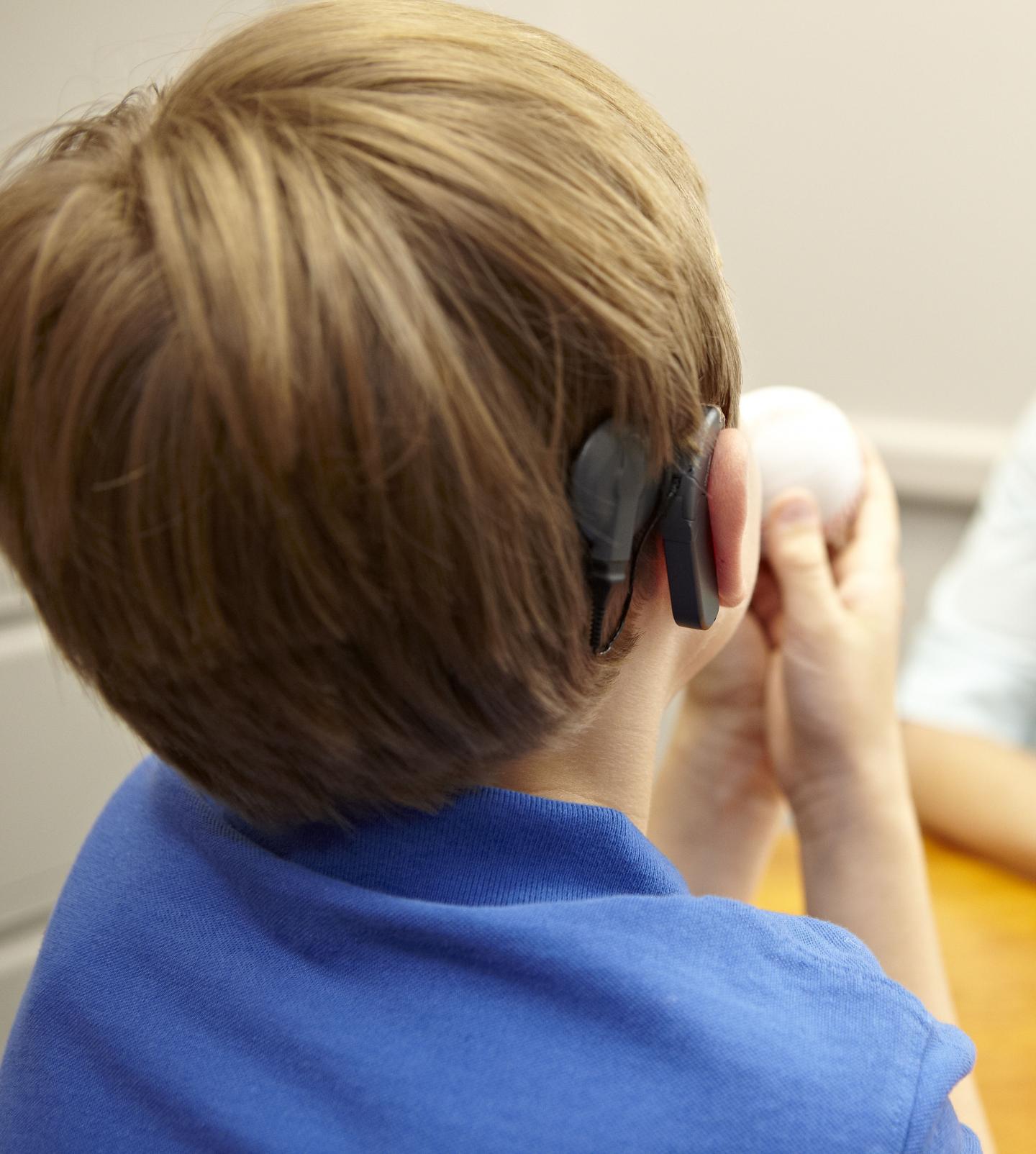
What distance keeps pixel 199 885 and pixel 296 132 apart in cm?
28

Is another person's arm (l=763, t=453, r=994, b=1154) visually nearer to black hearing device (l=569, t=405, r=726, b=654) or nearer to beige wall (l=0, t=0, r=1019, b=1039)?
black hearing device (l=569, t=405, r=726, b=654)

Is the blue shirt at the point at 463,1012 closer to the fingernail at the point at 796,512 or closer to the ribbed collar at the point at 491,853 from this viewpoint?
the ribbed collar at the point at 491,853

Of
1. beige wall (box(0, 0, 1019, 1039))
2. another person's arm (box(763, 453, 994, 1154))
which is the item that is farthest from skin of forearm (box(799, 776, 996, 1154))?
beige wall (box(0, 0, 1019, 1039))

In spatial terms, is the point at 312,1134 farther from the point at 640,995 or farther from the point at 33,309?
the point at 33,309

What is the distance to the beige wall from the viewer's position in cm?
123

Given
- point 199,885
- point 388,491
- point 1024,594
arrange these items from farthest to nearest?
1. point 1024,594
2. point 199,885
3. point 388,491

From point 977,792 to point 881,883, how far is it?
23 centimetres

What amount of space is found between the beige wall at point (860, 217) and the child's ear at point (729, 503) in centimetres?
85

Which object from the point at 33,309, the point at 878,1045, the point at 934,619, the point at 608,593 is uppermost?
the point at 33,309

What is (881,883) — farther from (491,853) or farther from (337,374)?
(337,374)

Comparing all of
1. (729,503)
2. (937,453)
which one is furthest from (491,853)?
(937,453)

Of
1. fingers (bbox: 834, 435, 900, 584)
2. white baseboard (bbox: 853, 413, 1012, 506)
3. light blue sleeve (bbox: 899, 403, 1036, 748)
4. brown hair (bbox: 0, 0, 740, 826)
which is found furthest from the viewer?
white baseboard (bbox: 853, 413, 1012, 506)

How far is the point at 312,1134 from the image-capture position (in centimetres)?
36

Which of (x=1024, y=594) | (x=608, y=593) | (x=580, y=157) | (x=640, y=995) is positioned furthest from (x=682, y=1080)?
(x=1024, y=594)
